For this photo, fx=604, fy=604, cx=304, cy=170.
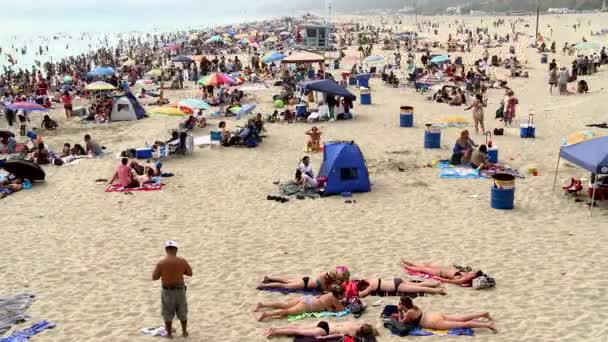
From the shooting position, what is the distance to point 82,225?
10766 mm

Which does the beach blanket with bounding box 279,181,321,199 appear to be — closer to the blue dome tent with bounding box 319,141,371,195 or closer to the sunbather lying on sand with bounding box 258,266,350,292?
the blue dome tent with bounding box 319,141,371,195

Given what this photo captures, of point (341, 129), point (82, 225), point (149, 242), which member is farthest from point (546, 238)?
point (341, 129)

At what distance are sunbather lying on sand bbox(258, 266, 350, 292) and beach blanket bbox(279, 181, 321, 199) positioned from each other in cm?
421

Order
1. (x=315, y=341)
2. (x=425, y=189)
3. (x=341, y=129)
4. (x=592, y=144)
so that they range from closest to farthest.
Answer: (x=315, y=341) < (x=592, y=144) < (x=425, y=189) < (x=341, y=129)

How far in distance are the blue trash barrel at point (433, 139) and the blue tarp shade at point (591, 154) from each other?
4716mm

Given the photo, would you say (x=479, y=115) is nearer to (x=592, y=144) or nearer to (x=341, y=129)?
(x=341, y=129)

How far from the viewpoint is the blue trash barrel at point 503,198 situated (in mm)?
10914

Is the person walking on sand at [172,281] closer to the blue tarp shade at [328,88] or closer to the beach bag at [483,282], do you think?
the beach bag at [483,282]

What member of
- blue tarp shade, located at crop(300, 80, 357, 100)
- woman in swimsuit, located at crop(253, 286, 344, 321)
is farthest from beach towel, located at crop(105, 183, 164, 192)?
blue tarp shade, located at crop(300, 80, 357, 100)

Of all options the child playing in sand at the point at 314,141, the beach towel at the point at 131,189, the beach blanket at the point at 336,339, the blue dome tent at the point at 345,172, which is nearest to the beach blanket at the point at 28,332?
the beach blanket at the point at 336,339

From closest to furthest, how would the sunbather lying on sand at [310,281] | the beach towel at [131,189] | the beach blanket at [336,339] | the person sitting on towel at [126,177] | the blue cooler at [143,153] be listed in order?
the beach blanket at [336,339] → the sunbather lying on sand at [310,281] → the beach towel at [131,189] → the person sitting on towel at [126,177] → the blue cooler at [143,153]

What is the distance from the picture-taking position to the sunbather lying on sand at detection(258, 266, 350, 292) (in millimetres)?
7547

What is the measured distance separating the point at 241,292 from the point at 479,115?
11.4m

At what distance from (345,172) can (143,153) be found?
5.98m
